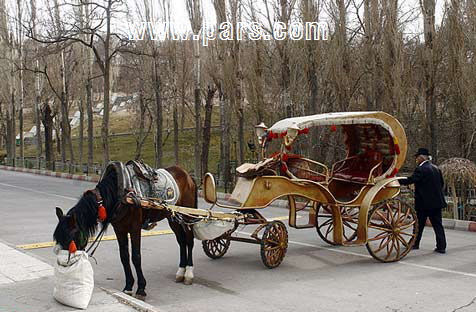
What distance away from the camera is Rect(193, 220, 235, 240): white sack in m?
7.44

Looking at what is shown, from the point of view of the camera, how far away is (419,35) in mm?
19094

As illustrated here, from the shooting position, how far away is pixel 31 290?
6.73 metres

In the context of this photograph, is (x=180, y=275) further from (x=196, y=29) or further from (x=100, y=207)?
(x=196, y=29)

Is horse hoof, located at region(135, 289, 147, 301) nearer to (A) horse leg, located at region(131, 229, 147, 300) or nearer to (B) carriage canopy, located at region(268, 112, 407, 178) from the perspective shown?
(A) horse leg, located at region(131, 229, 147, 300)

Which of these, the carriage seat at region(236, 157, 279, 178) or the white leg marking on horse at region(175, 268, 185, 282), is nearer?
the white leg marking on horse at region(175, 268, 185, 282)

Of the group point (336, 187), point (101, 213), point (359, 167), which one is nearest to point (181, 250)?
point (101, 213)

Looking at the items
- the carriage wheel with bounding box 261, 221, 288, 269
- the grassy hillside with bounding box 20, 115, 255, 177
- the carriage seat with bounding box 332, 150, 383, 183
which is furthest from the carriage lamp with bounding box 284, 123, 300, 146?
the grassy hillside with bounding box 20, 115, 255, 177

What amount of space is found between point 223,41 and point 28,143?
1846 inches

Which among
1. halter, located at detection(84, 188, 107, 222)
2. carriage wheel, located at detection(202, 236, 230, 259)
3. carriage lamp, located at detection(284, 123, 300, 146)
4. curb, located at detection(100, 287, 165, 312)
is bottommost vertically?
curb, located at detection(100, 287, 165, 312)

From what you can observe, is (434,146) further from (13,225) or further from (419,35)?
(13,225)

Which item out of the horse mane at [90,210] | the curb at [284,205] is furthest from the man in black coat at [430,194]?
the horse mane at [90,210]

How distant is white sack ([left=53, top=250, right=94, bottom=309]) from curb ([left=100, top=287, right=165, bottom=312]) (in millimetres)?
421

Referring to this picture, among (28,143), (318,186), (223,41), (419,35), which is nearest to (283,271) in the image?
(318,186)

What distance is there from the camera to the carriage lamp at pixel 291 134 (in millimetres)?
7941
